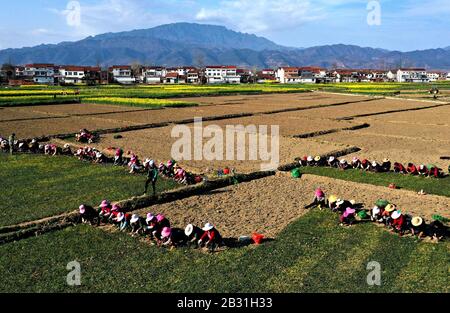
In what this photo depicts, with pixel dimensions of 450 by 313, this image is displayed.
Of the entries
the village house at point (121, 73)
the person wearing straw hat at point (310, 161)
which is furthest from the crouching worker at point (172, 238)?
the village house at point (121, 73)

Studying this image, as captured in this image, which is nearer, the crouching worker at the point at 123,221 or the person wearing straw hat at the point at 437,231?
the person wearing straw hat at the point at 437,231

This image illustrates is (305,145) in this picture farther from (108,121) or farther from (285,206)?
(108,121)

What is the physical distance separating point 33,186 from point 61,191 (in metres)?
1.83

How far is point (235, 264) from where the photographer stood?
13141 mm

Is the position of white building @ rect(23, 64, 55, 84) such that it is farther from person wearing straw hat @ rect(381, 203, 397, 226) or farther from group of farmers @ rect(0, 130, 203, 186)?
person wearing straw hat @ rect(381, 203, 397, 226)

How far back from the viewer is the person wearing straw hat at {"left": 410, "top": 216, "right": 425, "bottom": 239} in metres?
14.9

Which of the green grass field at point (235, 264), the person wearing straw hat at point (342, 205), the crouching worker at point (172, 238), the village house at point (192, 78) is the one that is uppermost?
the village house at point (192, 78)

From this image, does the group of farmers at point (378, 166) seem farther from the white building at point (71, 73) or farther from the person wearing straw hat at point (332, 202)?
the white building at point (71, 73)

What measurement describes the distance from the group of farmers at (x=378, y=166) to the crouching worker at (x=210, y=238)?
13014 mm

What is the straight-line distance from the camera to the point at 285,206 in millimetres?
18688

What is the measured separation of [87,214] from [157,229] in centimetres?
304

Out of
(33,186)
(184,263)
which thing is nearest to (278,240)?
(184,263)

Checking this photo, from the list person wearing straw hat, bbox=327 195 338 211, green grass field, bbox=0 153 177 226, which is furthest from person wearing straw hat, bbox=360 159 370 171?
green grass field, bbox=0 153 177 226

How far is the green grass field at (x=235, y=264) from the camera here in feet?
38.6
